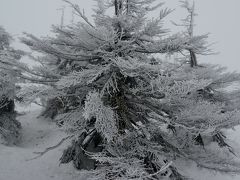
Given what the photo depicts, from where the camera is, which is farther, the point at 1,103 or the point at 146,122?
the point at 1,103

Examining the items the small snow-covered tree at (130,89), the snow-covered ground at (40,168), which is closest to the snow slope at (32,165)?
the snow-covered ground at (40,168)

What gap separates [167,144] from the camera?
9141mm

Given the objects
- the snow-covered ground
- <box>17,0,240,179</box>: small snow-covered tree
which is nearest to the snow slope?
the snow-covered ground

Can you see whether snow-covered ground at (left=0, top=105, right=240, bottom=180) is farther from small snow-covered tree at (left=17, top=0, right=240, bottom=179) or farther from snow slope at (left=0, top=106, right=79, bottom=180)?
small snow-covered tree at (left=17, top=0, right=240, bottom=179)

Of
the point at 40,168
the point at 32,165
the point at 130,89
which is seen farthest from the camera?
the point at 32,165

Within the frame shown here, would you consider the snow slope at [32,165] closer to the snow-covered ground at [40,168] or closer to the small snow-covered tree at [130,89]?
the snow-covered ground at [40,168]

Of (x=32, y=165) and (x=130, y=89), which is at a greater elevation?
(x=130, y=89)

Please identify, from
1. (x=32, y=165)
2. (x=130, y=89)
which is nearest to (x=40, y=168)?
(x=32, y=165)

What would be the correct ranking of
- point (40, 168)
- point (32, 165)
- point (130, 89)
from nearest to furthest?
point (130, 89), point (40, 168), point (32, 165)

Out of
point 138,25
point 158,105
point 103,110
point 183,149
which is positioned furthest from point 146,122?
point 138,25

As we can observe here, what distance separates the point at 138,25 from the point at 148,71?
5.58ft

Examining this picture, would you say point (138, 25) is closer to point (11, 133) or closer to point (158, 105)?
point (158, 105)

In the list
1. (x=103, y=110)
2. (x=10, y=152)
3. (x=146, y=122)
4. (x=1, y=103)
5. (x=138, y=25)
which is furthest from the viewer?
(x=1, y=103)

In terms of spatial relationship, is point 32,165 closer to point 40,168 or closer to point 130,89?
point 40,168
